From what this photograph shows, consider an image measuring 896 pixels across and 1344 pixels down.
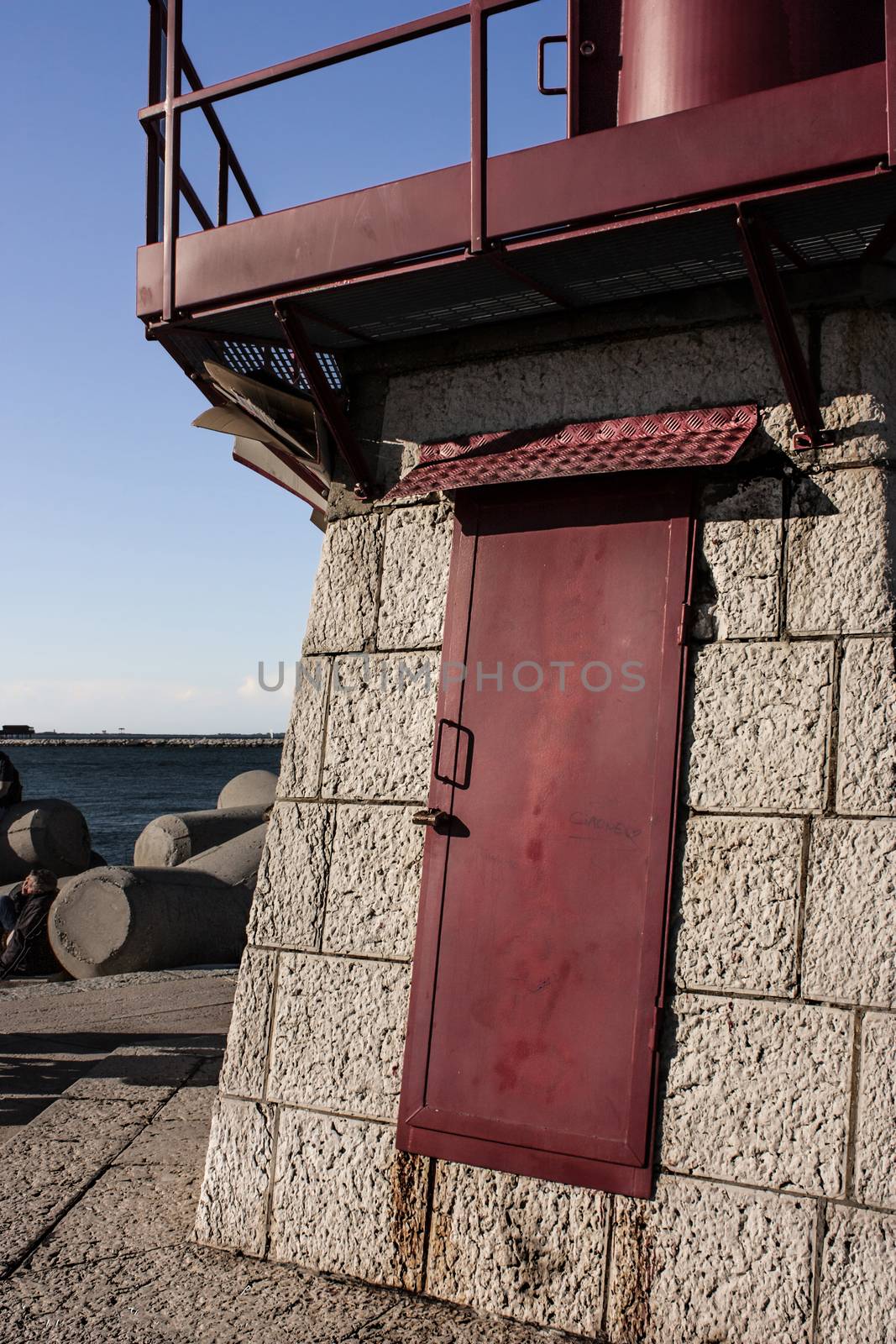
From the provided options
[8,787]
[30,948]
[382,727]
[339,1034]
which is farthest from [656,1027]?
[8,787]

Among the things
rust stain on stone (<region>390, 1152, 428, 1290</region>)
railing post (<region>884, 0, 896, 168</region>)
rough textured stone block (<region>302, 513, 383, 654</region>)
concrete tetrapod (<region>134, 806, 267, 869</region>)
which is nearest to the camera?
railing post (<region>884, 0, 896, 168</region>)

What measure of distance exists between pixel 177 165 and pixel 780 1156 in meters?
4.50

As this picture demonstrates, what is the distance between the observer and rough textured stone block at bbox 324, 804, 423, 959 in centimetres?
468

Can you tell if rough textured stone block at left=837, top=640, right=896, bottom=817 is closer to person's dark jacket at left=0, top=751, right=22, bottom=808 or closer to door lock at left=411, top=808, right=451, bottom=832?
door lock at left=411, top=808, right=451, bottom=832

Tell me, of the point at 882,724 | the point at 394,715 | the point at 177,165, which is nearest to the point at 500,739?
the point at 394,715

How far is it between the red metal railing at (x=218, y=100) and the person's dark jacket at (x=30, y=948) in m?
8.05

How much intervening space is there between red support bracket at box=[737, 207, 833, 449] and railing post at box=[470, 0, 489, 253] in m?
0.93

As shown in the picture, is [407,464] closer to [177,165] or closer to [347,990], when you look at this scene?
[177,165]

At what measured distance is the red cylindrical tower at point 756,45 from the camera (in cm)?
456

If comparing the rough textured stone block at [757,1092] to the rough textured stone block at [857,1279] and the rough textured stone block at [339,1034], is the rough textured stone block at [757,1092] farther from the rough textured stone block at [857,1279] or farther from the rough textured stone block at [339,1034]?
Result: the rough textured stone block at [339,1034]

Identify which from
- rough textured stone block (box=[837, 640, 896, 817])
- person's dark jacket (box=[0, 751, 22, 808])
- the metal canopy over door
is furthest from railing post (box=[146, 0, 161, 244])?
person's dark jacket (box=[0, 751, 22, 808])

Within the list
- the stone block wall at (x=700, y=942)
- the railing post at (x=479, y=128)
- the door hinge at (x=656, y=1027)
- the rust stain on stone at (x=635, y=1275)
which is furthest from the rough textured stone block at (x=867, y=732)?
the railing post at (x=479, y=128)

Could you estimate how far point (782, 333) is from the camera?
401 centimetres

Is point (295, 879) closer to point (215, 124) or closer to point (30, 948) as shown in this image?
point (215, 124)
